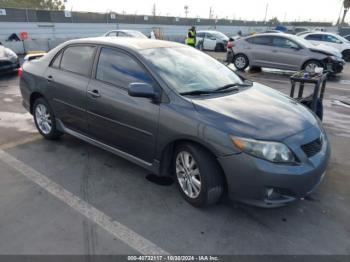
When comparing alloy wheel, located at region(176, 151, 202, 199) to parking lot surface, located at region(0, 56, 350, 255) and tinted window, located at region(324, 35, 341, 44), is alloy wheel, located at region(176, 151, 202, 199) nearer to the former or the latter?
parking lot surface, located at region(0, 56, 350, 255)

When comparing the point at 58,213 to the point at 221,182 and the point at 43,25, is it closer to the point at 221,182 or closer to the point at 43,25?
the point at 221,182

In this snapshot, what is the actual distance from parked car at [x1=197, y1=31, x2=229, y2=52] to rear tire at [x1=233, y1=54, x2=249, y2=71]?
330 inches

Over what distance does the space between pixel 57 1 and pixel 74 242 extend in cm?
5219

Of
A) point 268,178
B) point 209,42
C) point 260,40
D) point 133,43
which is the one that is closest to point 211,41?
point 209,42

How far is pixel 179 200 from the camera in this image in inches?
131

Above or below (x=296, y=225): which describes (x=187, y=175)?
above

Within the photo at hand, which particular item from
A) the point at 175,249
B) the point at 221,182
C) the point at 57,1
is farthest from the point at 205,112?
the point at 57,1

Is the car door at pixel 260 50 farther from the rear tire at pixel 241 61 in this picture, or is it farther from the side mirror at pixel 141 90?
the side mirror at pixel 141 90

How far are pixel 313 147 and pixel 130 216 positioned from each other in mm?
1914

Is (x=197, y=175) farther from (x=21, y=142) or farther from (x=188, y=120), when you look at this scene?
(x=21, y=142)

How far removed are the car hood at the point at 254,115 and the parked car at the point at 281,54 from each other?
8.06 meters

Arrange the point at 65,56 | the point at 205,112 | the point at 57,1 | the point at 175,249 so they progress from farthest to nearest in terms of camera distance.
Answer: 1. the point at 57,1
2. the point at 65,56
3. the point at 205,112
4. the point at 175,249

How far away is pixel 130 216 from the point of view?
3055 millimetres

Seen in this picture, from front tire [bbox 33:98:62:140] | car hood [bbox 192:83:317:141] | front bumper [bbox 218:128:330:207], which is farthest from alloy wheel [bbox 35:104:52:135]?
front bumper [bbox 218:128:330:207]
